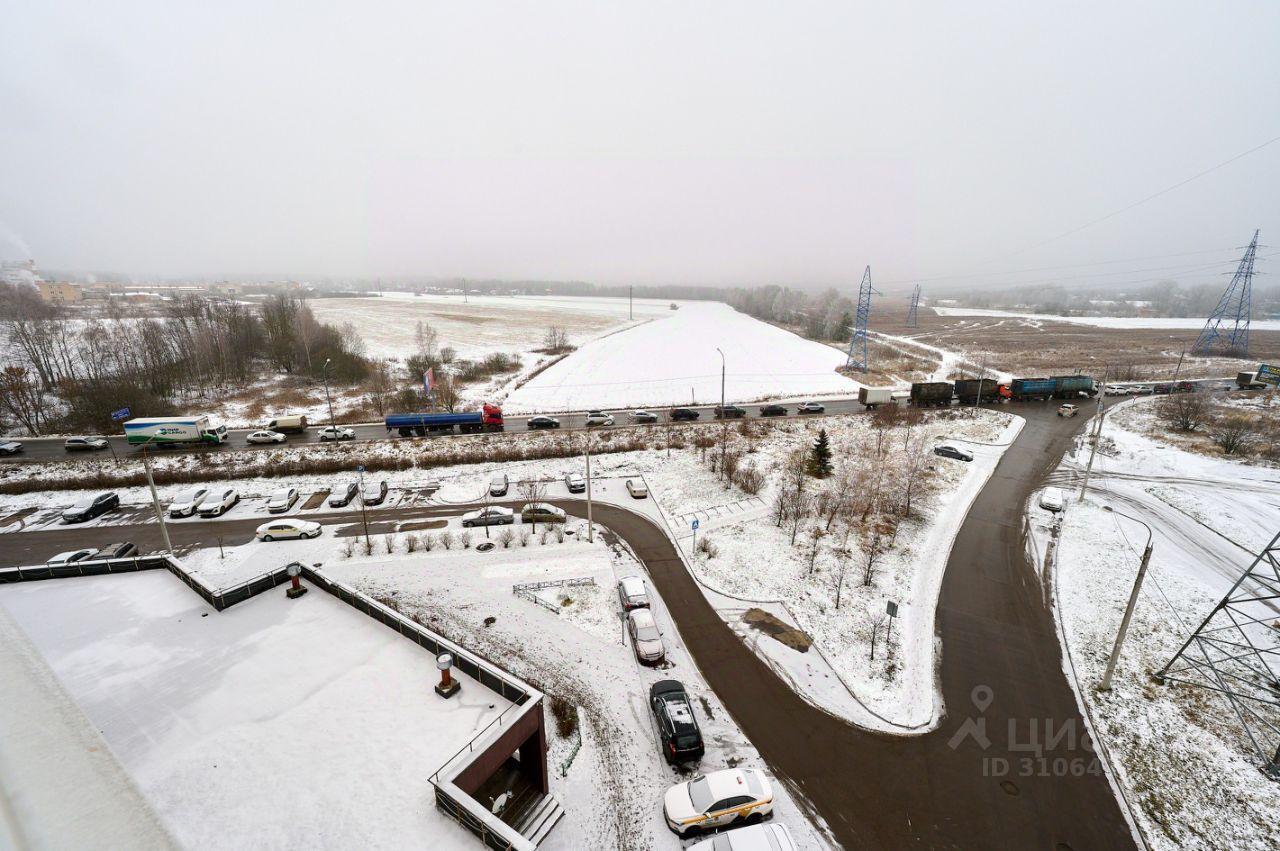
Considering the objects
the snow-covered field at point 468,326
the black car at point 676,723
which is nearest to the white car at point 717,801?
Answer: the black car at point 676,723

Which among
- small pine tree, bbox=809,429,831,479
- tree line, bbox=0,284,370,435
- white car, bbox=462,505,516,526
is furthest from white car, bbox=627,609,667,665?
tree line, bbox=0,284,370,435

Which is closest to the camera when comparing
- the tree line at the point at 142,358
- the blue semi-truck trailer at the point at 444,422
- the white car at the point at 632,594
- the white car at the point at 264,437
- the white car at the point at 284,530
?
the white car at the point at 632,594

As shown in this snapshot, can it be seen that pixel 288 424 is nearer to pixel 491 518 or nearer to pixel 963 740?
pixel 491 518

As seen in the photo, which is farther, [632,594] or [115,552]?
[115,552]

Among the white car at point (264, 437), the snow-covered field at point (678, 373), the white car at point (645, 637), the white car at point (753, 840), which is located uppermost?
the snow-covered field at point (678, 373)

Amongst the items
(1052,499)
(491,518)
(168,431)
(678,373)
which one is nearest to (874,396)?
(1052,499)

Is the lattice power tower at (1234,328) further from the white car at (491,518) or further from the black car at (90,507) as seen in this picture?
the black car at (90,507)
